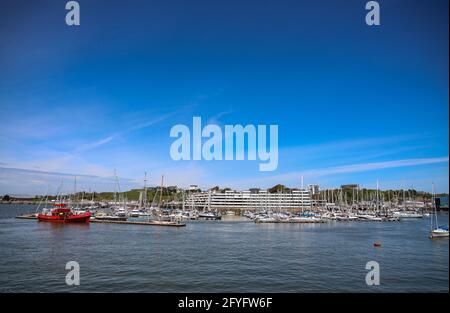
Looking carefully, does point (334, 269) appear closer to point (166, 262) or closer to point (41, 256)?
point (166, 262)

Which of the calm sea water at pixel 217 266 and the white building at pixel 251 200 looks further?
the white building at pixel 251 200

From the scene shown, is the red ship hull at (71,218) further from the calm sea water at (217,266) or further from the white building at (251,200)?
the white building at (251,200)

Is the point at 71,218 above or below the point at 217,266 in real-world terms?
above

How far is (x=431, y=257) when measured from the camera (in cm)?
3141

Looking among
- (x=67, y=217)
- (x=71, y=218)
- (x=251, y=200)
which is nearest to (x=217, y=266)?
(x=71, y=218)

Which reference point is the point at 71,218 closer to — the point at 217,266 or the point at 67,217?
the point at 67,217

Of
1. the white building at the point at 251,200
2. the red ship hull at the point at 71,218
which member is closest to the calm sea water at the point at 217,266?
the red ship hull at the point at 71,218

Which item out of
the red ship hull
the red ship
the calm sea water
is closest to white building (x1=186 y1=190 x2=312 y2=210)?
the red ship hull

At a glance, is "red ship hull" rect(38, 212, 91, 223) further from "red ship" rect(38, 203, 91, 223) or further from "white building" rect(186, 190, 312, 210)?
"white building" rect(186, 190, 312, 210)

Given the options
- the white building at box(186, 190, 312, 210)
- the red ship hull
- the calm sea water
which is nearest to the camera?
the calm sea water
